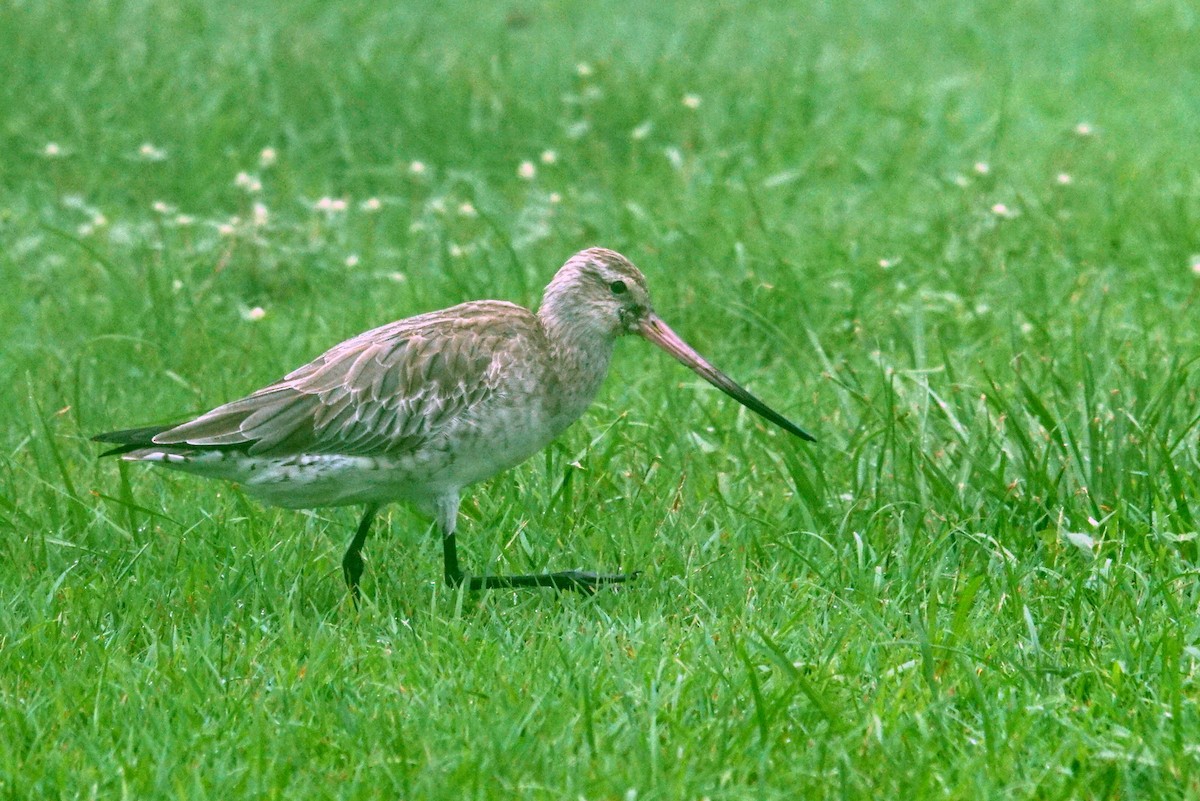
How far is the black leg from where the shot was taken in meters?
4.99

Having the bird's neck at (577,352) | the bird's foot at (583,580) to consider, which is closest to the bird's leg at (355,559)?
the bird's foot at (583,580)

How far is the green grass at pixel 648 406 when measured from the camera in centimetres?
408

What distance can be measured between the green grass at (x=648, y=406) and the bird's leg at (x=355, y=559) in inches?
2.3

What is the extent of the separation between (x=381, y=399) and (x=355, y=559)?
0.47m

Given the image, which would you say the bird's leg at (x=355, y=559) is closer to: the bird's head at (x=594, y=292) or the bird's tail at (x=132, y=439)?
the bird's tail at (x=132, y=439)

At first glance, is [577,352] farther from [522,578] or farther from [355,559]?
[355,559]

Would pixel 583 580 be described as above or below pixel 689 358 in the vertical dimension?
below

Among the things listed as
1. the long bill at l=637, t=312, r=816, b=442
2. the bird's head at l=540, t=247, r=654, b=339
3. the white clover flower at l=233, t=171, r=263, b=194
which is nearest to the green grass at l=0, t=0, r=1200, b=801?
the white clover flower at l=233, t=171, r=263, b=194

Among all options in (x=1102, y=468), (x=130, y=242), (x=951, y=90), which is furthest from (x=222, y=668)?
(x=951, y=90)

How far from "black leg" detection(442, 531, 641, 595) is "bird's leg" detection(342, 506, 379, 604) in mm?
239

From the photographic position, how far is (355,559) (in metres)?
5.16

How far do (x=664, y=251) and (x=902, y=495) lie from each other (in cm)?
261

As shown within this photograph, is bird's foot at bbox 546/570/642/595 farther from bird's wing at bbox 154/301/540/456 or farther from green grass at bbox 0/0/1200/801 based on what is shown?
bird's wing at bbox 154/301/540/456

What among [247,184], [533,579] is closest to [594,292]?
[533,579]
